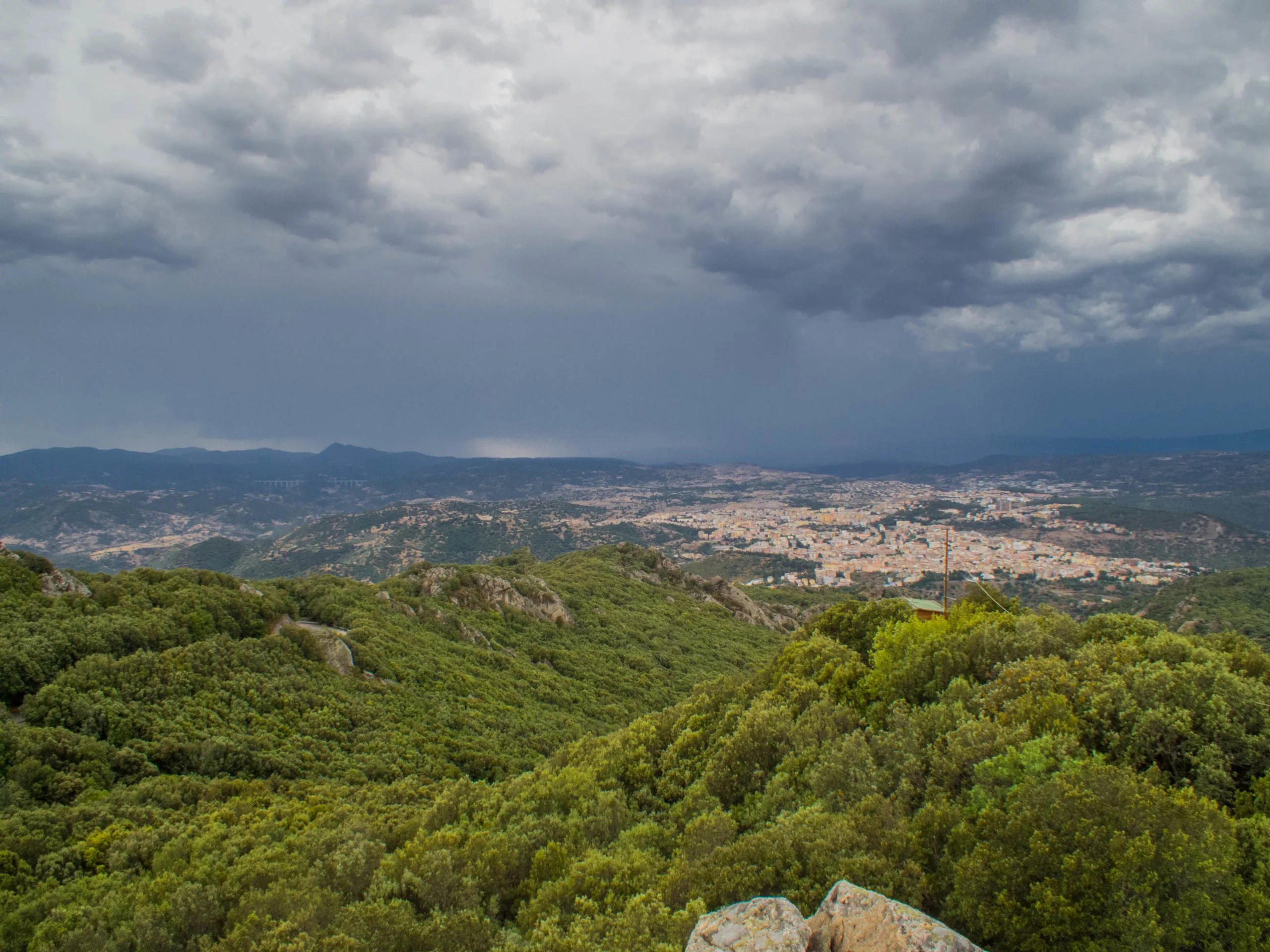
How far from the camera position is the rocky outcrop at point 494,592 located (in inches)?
1943

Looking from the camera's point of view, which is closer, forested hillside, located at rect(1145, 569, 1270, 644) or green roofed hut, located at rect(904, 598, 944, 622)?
green roofed hut, located at rect(904, 598, 944, 622)

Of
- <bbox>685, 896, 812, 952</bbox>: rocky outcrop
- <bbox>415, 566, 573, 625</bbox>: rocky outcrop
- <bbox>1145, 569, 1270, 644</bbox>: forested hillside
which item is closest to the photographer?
<bbox>685, 896, 812, 952</bbox>: rocky outcrop

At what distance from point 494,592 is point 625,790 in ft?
113

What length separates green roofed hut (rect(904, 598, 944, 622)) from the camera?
27.8 m

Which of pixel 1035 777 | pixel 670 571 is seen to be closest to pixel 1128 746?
pixel 1035 777

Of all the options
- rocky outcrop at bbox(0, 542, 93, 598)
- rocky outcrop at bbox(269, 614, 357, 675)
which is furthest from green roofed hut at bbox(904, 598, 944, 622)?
rocky outcrop at bbox(0, 542, 93, 598)

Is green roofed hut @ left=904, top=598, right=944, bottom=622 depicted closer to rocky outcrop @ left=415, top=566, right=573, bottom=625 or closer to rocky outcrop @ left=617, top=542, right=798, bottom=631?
rocky outcrop @ left=415, top=566, right=573, bottom=625

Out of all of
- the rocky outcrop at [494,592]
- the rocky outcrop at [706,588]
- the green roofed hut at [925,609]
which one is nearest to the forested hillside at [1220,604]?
the rocky outcrop at [706,588]

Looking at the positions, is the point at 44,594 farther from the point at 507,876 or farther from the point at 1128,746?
the point at 1128,746

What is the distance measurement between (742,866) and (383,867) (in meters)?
7.78

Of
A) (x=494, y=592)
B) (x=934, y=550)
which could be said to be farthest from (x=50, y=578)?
(x=934, y=550)

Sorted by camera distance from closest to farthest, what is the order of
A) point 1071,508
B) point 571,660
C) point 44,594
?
point 44,594 → point 571,660 → point 1071,508

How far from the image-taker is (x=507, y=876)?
13664 mm

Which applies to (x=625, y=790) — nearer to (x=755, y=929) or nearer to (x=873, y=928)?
(x=755, y=929)
